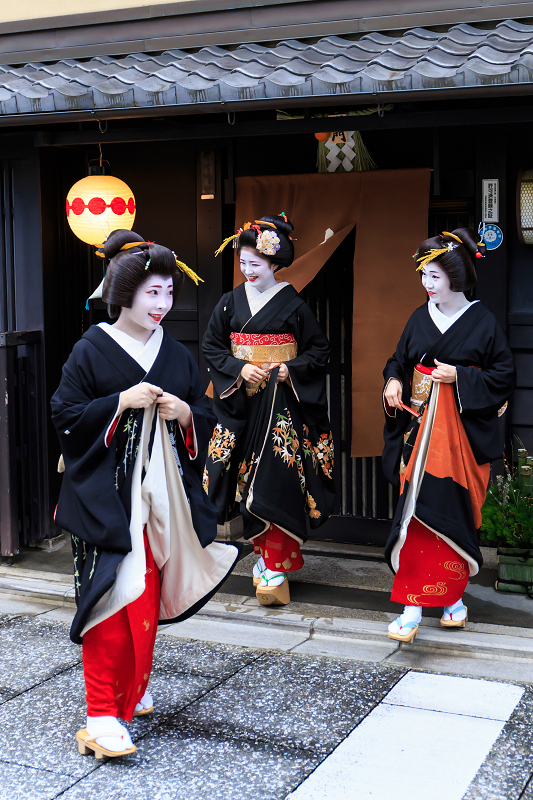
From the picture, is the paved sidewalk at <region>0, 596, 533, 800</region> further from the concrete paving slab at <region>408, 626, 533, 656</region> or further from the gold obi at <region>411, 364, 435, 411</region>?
the gold obi at <region>411, 364, 435, 411</region>

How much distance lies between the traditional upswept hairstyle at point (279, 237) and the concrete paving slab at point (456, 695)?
8.69 ft

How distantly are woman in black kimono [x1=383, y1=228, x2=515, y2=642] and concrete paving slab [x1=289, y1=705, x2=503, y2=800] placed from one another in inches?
35.4

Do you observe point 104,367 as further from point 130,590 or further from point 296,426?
point 296,426

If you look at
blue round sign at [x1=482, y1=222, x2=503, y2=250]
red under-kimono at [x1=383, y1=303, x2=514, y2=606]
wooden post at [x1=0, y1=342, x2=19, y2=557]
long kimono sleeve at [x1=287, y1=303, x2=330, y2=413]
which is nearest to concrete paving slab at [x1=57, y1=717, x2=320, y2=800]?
red under-kimono at [x1=383, y1=303, x2=514, y2=606]

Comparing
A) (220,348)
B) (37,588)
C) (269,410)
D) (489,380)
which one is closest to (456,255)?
(489,380)

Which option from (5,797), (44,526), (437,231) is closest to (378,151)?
(437,231)

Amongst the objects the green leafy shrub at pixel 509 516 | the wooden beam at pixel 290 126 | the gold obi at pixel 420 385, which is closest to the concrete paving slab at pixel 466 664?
the green leafy shrub at pixel 509 516

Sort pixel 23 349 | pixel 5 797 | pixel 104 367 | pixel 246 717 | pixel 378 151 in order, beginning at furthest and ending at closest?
1. pixel 23 349
2. pixel 378 151
3. pixel 246 717
4. pixel 104 367
5. pixel 5 797

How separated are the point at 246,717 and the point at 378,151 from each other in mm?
4071

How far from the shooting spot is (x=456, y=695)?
449 cm

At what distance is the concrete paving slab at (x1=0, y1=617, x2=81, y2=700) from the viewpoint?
4797 mm

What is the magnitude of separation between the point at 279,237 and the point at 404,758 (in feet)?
10.4

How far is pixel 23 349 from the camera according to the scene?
687cm

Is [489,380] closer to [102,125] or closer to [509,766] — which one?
[509,766]
